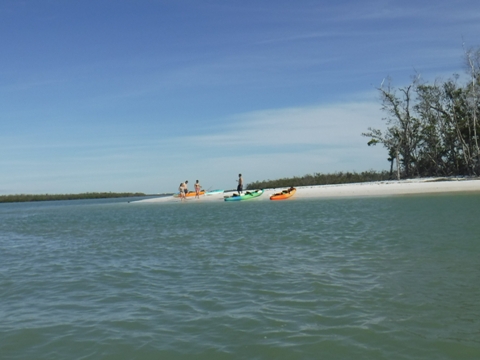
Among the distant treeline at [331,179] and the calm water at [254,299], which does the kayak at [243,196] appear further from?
the calm water at [254,299]

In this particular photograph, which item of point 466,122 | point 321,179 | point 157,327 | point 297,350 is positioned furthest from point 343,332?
point 321,179

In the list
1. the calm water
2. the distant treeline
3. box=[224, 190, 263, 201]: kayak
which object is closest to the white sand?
box=[224, 190, 263, 201]: kayak

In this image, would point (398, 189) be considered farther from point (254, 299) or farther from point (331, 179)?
point (254, 299)

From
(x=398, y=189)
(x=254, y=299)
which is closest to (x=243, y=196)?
(x=398, y=189)

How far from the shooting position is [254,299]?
8.01 metres

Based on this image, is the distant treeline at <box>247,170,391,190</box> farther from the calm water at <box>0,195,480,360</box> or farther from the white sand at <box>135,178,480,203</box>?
the calm water at <box>0,195,480,360</box>

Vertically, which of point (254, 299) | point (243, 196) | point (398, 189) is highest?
point (243, 196)

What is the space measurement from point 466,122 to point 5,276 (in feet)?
144

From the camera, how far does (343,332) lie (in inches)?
243

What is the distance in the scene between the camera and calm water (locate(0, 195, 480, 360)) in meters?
5.92

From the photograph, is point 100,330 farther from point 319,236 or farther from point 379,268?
point 319,236

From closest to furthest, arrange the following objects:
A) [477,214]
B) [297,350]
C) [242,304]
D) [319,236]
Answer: [297,350]
[242,304]
[319,236]
[477,214]

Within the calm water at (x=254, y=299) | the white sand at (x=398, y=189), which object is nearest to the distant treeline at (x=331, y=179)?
the white sand at (x=398, y=189)

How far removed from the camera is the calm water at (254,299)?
592 centimetres
